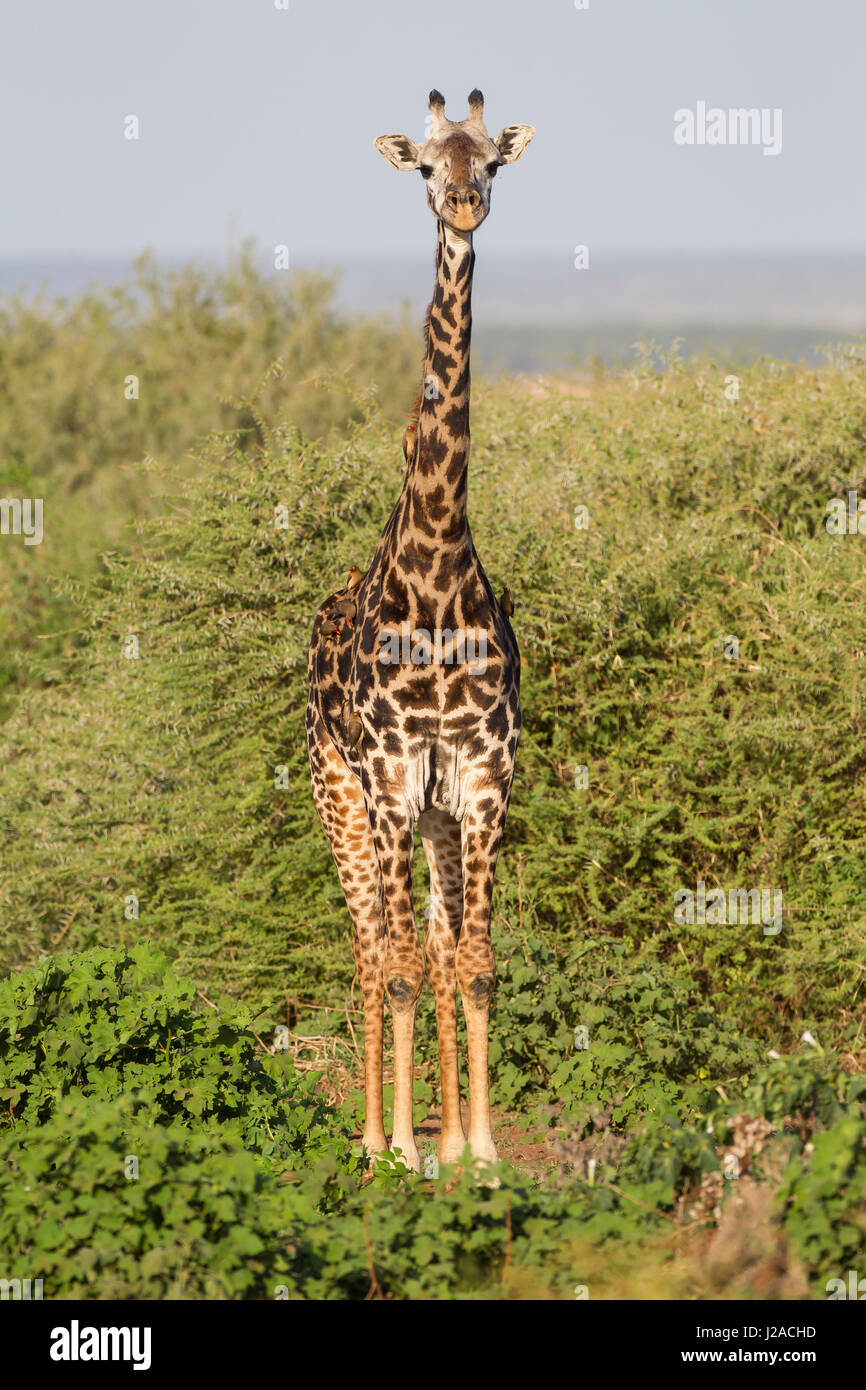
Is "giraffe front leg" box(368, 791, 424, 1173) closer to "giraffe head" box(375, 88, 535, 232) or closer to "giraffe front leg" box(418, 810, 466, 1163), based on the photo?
"giraffe front leg" box(418, 810, 466, 1163)

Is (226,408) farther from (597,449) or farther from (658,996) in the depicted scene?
(658,996)

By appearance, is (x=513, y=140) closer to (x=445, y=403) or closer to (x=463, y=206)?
(x=463, y=206)

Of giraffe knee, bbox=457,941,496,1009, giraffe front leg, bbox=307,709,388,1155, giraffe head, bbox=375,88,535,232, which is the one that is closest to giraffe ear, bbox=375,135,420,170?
giraffe head, bbox=375,88,535,232

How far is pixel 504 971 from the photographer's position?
832cm

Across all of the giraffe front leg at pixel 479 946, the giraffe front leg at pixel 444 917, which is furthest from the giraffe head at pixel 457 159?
the giraffe front leg at pixel 444 917

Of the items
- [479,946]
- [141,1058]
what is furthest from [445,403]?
[141,1058]

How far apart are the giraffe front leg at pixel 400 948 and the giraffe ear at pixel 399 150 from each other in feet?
8.82

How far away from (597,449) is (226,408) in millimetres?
15338

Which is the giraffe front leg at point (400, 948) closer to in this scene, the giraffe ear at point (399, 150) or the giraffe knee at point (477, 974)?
the giraffe knee at point (477, 974)

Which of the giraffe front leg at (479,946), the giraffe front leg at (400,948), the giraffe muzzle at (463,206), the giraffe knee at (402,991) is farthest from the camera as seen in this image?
the giraffe knee at (402,991)

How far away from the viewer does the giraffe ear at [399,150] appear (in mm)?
6020

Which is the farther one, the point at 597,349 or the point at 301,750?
the point at 597,349
